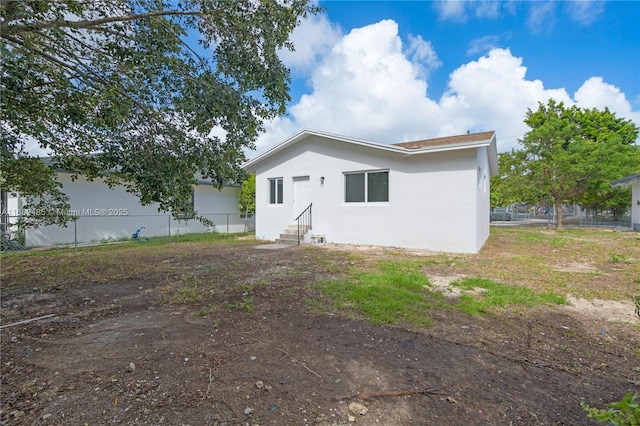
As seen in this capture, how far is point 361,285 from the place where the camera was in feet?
18.0

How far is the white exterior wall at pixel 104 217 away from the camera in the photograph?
1208 centimetres

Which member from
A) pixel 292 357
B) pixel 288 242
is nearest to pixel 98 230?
pixel 288 242

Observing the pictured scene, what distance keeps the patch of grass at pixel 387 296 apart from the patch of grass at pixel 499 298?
385mm

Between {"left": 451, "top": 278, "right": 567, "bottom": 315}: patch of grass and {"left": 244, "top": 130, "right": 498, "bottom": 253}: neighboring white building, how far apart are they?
407cm

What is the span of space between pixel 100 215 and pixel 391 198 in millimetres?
12328

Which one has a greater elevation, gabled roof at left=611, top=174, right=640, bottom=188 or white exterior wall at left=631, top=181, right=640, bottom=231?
gabled roof at left=611, top=174, right=640, bottom=188

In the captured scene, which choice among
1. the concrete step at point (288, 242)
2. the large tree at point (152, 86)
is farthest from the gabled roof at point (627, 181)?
the large tree at point (152, 86)

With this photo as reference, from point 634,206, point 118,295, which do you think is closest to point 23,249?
point 118,295

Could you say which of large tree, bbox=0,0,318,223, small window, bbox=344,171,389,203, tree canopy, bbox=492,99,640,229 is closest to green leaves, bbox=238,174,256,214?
small window, bbox=344,171,389,203

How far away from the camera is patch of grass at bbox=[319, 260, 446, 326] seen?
404cm

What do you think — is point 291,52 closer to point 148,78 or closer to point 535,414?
point 148,78

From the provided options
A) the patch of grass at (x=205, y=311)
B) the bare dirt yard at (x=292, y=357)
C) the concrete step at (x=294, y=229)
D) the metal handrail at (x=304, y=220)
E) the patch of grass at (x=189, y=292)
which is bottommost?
the bare dirt yard at (x=292, y=357)

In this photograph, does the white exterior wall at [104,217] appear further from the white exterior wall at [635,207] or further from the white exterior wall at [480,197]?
the white exterior wall at [635,207]

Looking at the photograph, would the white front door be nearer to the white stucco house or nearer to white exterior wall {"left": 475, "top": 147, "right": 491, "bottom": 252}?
the white stucco house
